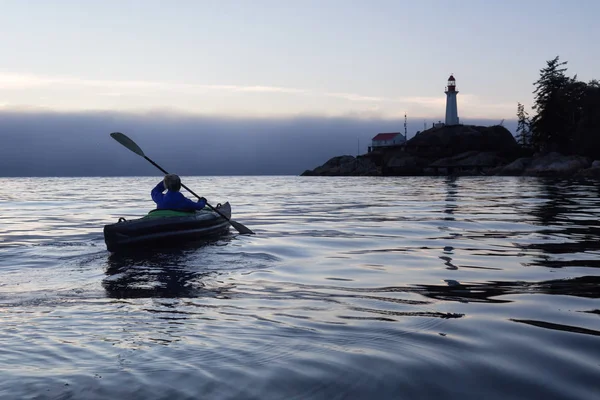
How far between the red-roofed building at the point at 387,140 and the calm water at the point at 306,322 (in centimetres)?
11028

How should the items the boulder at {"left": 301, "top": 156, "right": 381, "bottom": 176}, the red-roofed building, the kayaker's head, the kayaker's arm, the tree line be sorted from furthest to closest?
the red-roofed building
the boulder at {"left": 301, "top": 156, "right": 381, "bottom": 176}
the tree line
the kayaker's arm
the kayaker's head

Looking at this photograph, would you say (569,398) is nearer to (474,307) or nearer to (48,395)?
(474,307)

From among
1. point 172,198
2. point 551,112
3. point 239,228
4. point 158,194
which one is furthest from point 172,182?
point 551,112

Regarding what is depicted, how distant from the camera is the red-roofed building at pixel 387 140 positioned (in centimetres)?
11962

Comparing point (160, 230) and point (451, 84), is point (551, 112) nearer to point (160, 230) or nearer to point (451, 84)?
point (451, 84)

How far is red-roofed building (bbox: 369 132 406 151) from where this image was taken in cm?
11962

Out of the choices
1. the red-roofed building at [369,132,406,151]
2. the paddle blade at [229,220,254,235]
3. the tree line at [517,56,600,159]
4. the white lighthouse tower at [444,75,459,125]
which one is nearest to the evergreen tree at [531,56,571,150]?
the tree line at [517,56,600,159]

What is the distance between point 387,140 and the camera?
12100cm

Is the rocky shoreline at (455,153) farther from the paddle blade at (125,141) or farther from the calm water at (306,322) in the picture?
the calm water at (306,322)

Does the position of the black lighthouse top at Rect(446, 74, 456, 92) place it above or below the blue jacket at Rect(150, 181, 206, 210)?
above

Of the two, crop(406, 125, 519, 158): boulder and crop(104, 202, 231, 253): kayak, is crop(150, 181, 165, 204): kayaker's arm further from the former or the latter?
crop(406, 125, 519, 158): boulder

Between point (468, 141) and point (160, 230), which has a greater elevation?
point (468, 141)

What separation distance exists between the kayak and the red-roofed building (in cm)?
10772

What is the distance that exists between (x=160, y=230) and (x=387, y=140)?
371 ft
